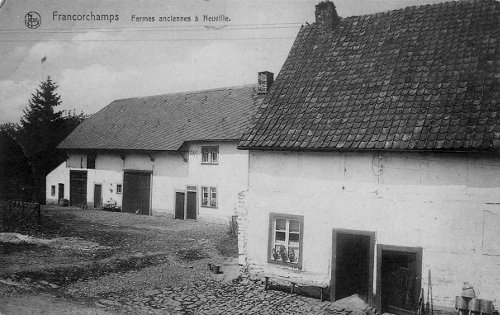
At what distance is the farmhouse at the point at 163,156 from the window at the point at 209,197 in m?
0.06

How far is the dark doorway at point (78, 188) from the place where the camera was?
31.1m

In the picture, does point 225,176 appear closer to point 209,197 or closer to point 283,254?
point 209,197

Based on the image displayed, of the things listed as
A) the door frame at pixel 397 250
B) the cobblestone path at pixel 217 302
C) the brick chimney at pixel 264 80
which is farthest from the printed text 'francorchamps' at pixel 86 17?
the door frame at pixel 397 250

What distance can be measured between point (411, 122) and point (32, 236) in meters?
16.5

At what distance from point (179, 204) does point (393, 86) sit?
18022mm

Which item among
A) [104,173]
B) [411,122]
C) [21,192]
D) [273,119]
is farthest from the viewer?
[104,173]

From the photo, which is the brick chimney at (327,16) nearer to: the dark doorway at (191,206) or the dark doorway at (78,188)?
the dark doorway at (191,206)

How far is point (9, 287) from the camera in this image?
1082 centimetres

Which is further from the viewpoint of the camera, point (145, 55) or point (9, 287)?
point (145, 55)

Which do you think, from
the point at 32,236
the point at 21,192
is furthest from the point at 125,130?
the point at 32,236

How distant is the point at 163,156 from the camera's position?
26266 mm

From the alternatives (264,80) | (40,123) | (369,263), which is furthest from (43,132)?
(369,263)

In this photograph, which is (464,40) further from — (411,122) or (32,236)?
(32,236)

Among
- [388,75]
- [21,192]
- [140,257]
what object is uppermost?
[388,75]
